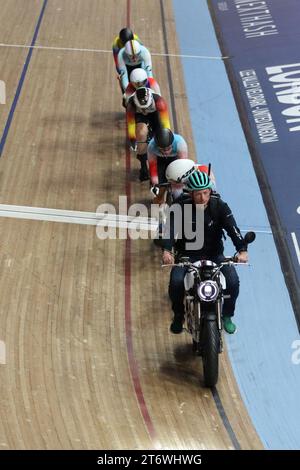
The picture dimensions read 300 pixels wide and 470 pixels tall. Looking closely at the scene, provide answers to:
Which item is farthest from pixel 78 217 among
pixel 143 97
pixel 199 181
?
pixel 199 181

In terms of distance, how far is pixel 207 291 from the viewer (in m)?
5.43

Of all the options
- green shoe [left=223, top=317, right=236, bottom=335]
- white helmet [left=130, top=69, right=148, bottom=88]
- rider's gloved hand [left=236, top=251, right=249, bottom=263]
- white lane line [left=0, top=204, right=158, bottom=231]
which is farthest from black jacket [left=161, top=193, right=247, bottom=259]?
white helmet [left=130, top=69, right=148, bottom=88]

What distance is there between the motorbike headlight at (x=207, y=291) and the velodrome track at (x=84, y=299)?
0.83 metres

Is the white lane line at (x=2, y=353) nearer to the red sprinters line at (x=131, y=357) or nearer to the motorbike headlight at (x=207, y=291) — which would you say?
the red sprinters line at (x=131, y=357)

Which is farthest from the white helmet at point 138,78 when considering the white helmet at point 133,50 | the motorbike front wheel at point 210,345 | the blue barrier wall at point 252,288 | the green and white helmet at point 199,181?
the motorbike front wheel at point 210,345

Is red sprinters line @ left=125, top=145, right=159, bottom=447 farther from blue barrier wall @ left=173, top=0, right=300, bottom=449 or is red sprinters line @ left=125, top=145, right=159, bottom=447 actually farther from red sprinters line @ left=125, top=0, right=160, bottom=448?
blue barrier wall @ left=173, top=0, right=300, bottom=449

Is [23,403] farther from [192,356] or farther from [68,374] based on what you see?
[192,356]

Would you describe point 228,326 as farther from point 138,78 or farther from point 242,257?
point 138,78

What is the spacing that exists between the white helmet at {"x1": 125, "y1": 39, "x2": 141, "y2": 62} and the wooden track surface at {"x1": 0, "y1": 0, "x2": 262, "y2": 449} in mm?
1072

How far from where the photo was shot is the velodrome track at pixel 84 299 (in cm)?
550

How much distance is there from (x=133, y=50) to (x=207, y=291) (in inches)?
168

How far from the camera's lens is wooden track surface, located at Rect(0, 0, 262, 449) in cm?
549
